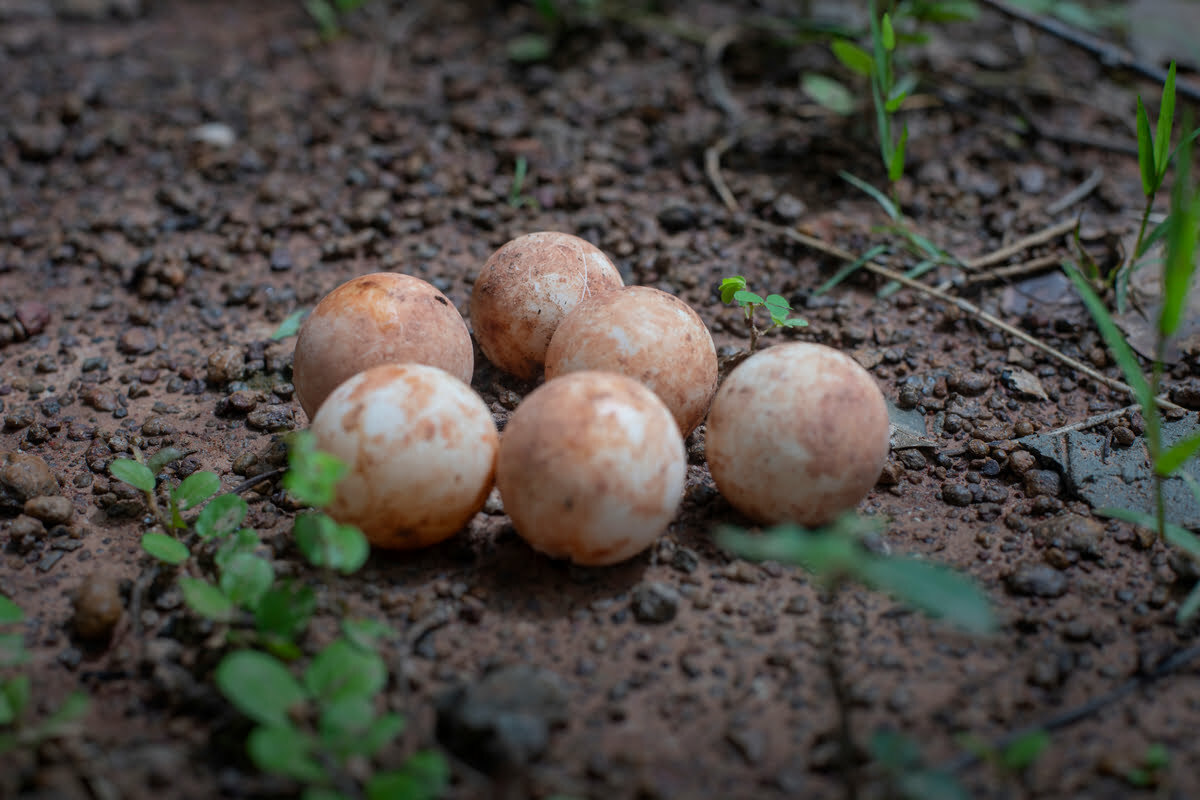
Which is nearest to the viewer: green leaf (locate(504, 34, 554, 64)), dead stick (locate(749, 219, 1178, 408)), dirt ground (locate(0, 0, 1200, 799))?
dirt ground (locate(0, 0, 1200, 799))

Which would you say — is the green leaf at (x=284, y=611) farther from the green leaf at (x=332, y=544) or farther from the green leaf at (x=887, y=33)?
the green leaf at (x=887, y=33)

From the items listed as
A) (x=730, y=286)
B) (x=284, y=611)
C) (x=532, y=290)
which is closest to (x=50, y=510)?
(x=284, y=611)

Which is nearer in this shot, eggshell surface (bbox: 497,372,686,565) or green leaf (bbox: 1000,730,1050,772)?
green leaf (bbox: 1000,730,1050,772)

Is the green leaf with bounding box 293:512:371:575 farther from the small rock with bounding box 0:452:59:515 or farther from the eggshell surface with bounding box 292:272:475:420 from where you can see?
the small rock with bounding box 0:452:59:515

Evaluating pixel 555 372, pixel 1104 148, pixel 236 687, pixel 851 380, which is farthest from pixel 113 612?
pixel 1104 148

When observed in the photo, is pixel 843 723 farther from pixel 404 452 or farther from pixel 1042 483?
pixel 1042 483

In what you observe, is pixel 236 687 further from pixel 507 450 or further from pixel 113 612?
pixel 507 450

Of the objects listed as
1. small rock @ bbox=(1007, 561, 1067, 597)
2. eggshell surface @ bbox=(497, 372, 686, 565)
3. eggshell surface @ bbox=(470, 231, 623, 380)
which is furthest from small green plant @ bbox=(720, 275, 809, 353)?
small rock @ bbox=(1007, 561, 1067, 597)
